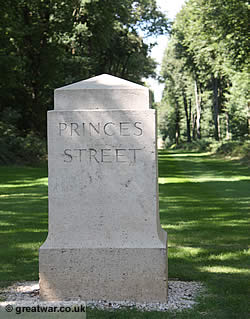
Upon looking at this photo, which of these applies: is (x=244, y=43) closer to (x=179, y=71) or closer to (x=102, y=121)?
(x=102, y=121)

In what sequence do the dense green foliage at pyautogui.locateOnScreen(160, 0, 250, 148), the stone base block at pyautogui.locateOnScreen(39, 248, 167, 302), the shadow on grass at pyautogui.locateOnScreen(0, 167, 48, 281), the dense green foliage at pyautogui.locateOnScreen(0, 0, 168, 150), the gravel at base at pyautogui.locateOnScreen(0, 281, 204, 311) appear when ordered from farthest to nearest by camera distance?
the dense green foliage at pyautogui.locateOnScreen(0, 0, 168, 150) → the dense green foliage at pyautogui.locateOnScreen(160, 0, 250, 148) → the shadow on grass at pyautogui.locateOnScreen(0, 167, 48, 281) → the stone base block at pyautogui.locateOnScreen(39, 248, 167, 302) → the gravel at base at pyautogui.locateOnScreen(0, 281, 204, 311)

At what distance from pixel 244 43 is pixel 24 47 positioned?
14.1 meters

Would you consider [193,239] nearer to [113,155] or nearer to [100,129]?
[113,155]

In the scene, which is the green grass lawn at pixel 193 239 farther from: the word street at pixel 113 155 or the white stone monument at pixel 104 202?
the word street at pixel 113 155

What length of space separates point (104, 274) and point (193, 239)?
12.0 feet

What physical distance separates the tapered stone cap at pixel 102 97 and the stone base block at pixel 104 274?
1444 mm

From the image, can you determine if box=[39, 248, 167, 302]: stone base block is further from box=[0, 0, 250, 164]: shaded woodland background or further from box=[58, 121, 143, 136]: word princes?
box=[0, 0, 250, 164]: shaded woodland background

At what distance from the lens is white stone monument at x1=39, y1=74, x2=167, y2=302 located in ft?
16.6

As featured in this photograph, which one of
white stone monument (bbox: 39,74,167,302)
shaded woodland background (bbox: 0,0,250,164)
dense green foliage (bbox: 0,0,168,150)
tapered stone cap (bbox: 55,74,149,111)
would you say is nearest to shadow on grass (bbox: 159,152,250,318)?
white stone monument (bbox: 39,74,167,302)

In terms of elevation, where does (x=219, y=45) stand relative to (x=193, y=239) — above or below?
above

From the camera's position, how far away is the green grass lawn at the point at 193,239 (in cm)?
504

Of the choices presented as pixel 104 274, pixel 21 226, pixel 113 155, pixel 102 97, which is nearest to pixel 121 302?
pixel 104 274

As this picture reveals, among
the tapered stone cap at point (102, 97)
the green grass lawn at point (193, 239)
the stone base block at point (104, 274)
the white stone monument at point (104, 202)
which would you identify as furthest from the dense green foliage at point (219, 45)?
the stone base block at point (104, 274)

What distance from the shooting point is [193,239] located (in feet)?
27.8
